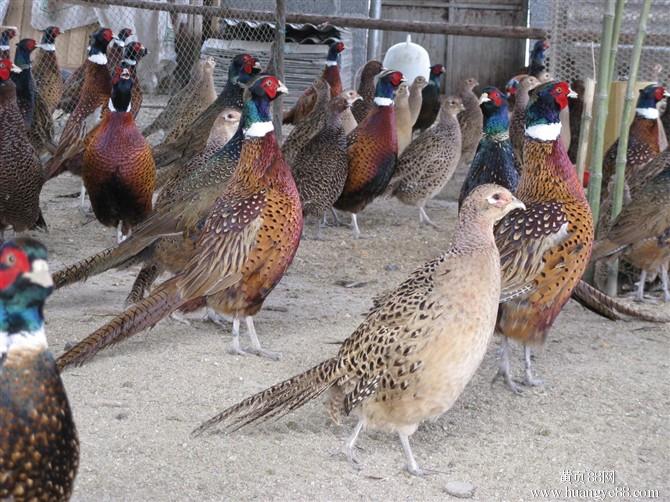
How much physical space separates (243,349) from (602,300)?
1.92 m

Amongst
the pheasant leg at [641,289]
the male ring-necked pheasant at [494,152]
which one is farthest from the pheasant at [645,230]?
the male ring-necked pheasant at [494,152]

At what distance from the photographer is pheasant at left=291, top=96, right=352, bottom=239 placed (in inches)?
286

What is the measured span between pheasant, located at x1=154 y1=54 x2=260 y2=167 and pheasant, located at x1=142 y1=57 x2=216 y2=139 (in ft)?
1.34

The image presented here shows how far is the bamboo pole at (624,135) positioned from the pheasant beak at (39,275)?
4.42 metres

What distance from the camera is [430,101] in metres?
11.2

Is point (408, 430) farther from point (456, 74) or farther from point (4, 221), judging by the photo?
point (456, 74)

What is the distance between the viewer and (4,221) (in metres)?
6.68

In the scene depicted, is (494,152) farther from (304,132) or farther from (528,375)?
(304,132)

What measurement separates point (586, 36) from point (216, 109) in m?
2.99

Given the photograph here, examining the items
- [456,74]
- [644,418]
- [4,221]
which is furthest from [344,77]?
[644,418]

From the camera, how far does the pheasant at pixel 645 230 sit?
5.97 metres

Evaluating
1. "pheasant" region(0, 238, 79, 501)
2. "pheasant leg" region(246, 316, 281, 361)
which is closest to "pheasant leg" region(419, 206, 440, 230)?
"pheasant leg" region(246, 316, 281, 361)

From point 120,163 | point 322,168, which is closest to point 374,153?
point 322,168

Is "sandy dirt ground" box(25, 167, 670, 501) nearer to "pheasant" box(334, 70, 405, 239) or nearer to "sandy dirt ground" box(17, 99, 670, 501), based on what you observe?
"sandy dirt ground" box(17, 99, 670, 501)
